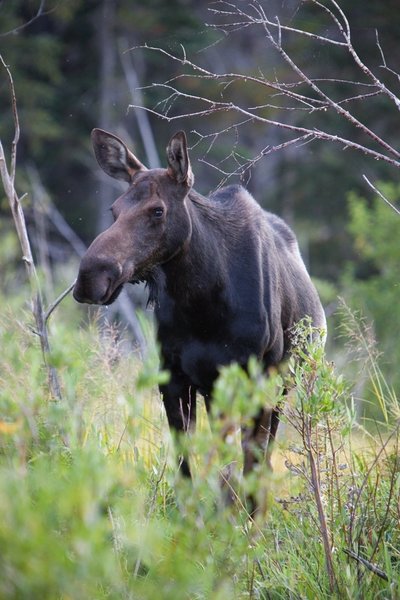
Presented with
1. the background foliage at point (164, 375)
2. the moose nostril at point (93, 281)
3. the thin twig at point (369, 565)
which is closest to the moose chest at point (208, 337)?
the background foliage at point (164, 375)

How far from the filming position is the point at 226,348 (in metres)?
5.86

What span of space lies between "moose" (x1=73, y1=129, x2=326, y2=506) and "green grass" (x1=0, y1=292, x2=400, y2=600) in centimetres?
58

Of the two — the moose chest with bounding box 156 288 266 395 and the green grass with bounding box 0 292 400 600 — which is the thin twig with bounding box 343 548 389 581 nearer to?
the green grass with bounding box 0 292 400 600

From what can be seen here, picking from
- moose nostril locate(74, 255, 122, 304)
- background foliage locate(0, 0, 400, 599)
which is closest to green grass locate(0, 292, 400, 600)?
background foliage locate(0, 0, 400, 599)

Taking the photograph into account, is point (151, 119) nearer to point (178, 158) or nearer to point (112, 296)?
point (178, 158)

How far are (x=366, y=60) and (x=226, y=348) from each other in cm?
1912

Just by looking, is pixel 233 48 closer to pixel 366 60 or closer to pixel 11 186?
pixel 366 60

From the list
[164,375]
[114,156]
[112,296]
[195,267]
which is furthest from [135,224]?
[164,375]

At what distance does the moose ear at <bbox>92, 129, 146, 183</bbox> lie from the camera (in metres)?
5.93

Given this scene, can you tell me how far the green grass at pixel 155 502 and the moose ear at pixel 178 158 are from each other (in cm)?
138

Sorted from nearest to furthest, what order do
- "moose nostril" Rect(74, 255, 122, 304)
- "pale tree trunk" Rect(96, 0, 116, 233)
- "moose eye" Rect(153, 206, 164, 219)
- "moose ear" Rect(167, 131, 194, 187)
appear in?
"moose nostril" Rect(74, 255, 122, 304), "moose eye" Rect(153, 206, 164, 219), "moose ear" Rect(167, 131, 194, 187), "pale tree trunk" Rect(96, 0, 116, 233)

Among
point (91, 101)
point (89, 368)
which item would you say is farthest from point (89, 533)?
point (91, 101)

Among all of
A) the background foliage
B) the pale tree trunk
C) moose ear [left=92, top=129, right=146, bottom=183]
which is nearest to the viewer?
the background foliage

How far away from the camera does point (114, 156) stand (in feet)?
19.6
